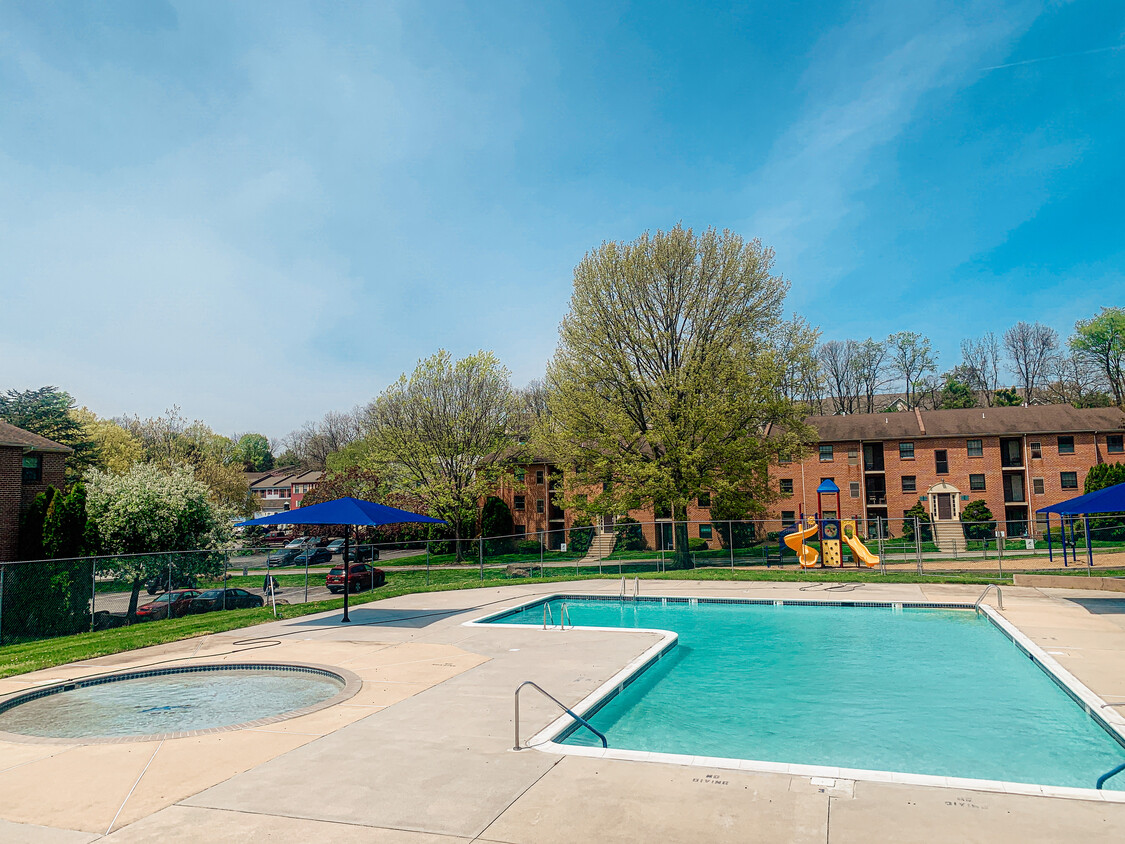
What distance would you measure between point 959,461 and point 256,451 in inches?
4282

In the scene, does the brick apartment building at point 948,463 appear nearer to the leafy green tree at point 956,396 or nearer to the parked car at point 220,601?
the leafy green tree at point 956,396

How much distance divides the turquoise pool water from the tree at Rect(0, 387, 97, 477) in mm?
40733

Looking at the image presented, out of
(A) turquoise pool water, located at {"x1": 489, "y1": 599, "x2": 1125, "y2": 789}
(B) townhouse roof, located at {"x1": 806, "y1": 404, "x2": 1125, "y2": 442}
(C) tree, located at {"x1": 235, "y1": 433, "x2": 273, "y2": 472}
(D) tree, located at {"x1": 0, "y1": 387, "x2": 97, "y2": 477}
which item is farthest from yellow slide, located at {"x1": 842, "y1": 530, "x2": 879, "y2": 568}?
(C) tree, located at {"x1": 235, "y1": 433, "x2": 273, "y2": 472}

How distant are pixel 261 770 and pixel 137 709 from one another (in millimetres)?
4310

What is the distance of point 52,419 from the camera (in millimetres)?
41000

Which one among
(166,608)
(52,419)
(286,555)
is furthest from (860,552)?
(52,419)

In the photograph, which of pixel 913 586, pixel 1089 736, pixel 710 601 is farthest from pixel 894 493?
pixel 1089 736

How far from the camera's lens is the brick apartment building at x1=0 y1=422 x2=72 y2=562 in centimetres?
2692

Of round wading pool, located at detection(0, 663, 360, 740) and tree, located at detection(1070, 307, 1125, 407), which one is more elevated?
tree, located at detection(1070, 307, 1125, 407)

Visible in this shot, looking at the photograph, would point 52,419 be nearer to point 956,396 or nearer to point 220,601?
point 220,601

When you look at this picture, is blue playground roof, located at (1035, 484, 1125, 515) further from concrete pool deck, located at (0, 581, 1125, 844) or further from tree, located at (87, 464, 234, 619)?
tree, located at (87, 464, 234, 619)

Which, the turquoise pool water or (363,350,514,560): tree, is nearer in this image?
the turquoise pool water

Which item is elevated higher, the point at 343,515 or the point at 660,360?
the point at 660,360

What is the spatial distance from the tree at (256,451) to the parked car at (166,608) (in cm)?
10098
